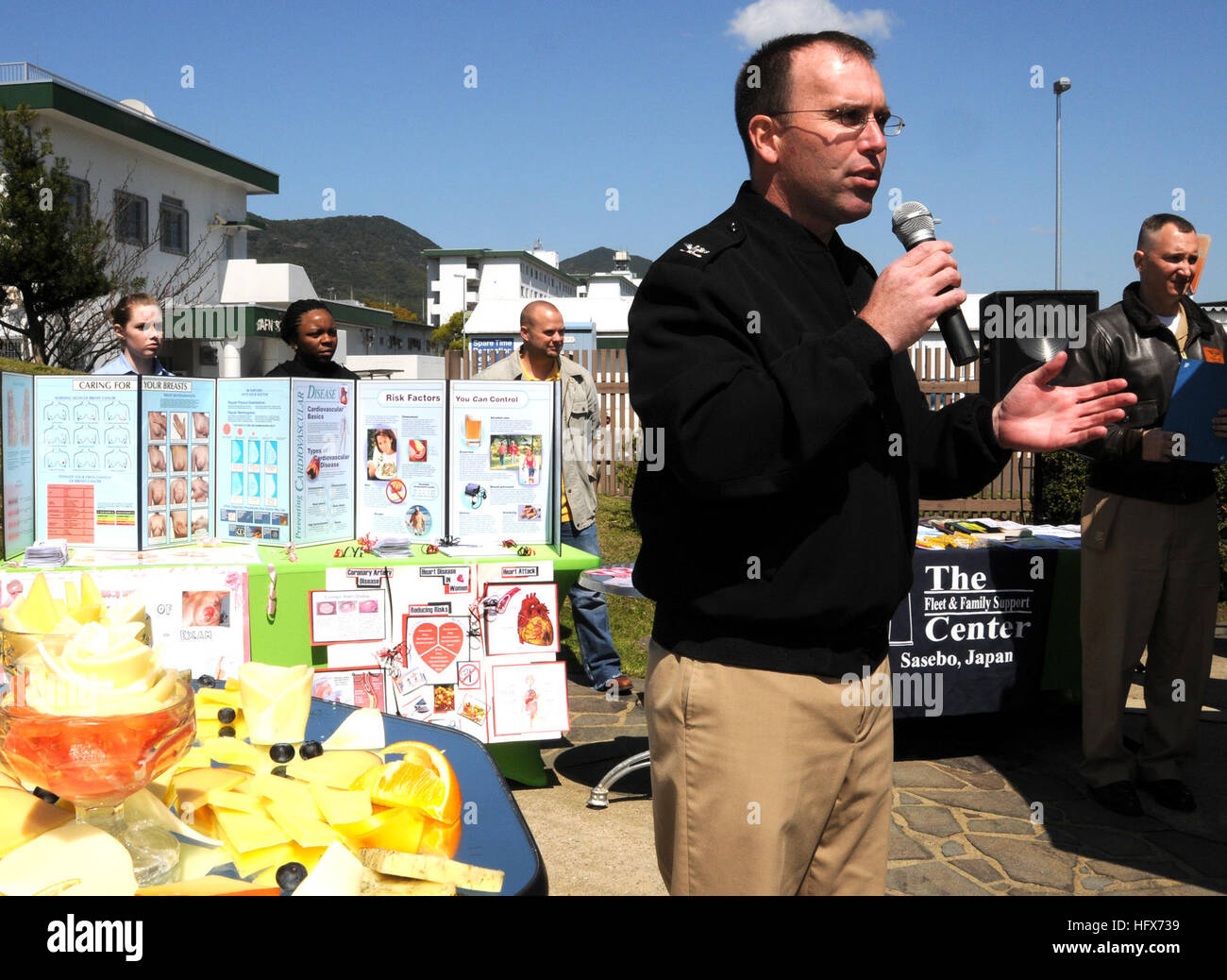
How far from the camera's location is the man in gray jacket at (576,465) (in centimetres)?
604

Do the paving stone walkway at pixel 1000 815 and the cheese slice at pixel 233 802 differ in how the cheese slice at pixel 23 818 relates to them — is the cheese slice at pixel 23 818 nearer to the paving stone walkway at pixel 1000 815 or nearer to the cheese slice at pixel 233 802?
the cheese slice at pixel 233 802

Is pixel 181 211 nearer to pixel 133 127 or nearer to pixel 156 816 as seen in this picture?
pixel 133 127

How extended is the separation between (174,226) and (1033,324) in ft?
99.7

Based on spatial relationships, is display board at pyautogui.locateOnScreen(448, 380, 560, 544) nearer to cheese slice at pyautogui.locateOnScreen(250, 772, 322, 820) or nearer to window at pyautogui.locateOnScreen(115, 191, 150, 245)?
cheese slice at pyautogui.locateOnScreen(250, 772, 322, 820)

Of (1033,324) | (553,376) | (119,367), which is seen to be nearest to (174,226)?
(553,376)

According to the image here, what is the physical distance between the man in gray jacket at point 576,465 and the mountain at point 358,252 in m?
126

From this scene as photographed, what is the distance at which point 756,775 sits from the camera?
1.81m

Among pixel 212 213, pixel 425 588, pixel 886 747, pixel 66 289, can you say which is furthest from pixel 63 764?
pixel 212 213

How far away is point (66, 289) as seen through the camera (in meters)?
17.8

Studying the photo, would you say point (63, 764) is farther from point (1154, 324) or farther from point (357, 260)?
point (357, 260)

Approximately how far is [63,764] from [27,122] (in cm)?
2004

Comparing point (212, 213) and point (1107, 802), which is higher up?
point (212, 213)

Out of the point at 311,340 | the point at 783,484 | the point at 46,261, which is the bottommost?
the point at 783,484
